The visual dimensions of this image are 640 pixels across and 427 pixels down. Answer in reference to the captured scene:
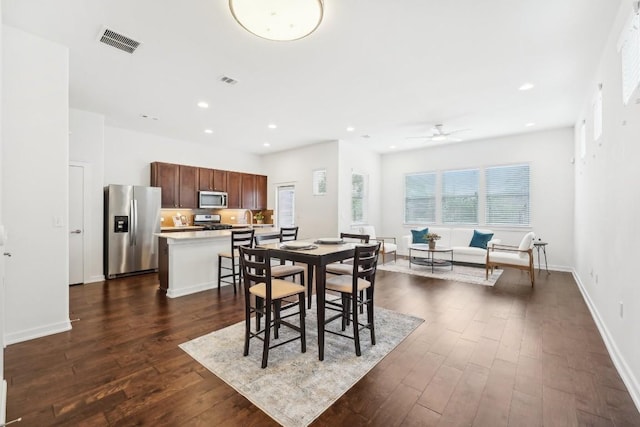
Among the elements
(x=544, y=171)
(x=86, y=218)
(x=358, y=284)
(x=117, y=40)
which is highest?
(x=117, y=40)

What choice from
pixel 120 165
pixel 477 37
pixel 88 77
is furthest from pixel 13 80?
pixel 477 37

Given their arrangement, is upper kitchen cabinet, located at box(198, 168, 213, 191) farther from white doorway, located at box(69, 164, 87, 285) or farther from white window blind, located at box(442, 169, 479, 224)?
white window blind, located at box(442, 169, 479, 224)

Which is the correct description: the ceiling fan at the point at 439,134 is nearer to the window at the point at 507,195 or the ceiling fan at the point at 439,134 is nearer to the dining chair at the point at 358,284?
the window at the point at 507,195

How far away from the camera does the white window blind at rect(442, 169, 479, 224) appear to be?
7.01 metres

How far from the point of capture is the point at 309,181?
7383mm

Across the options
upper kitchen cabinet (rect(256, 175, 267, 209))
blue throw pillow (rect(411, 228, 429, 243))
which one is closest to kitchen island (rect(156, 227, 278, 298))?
upper kitchen cabinet (rect(256, 175, 267, 209))

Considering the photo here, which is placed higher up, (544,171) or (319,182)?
(544,171)

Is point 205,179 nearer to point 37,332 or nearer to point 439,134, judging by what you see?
point 37,332

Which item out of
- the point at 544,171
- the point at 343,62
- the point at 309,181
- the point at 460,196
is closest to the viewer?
the point at 343,62

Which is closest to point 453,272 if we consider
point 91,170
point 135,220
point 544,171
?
point 544,171

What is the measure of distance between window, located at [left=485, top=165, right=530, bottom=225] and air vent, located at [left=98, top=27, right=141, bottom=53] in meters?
7.14

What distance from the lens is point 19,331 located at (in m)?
2.75

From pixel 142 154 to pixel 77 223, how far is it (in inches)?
79.0

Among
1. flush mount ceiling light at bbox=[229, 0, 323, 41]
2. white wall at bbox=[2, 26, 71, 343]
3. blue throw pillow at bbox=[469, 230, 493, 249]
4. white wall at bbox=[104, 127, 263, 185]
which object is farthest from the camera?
blue throw pillow at bbox=[469, 230, 493, 249]
